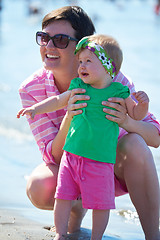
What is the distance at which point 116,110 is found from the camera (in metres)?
3.16

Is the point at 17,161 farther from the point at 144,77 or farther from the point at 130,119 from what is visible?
the point at 144,77

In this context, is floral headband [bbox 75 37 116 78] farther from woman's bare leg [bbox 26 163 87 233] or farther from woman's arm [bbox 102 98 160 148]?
woman's bare leg [bbox 26 163 87 233]

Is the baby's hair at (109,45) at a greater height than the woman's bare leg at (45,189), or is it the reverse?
the baby's hair at (109,45)

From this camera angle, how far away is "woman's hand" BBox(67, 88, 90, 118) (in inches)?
123

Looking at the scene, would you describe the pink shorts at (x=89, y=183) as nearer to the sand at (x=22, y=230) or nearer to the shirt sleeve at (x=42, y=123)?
the sand at (x=22, y=230)

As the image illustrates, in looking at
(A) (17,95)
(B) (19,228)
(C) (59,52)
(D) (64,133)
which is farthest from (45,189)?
(A) (17,95)

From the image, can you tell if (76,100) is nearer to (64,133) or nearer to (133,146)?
(64,133)

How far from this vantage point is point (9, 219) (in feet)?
12.4

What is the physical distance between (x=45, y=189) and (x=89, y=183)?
62 centimetres

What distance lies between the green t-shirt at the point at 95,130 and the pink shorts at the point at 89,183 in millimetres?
48

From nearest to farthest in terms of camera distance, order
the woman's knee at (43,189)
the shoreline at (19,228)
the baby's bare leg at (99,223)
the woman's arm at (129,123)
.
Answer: the baby's bare leg at (99,223) → the woman's arm at (129,123) → the shoreline at (19,228) → the woman's knee at (43,189)

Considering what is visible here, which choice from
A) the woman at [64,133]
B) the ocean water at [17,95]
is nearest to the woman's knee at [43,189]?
the woman at [64,133]

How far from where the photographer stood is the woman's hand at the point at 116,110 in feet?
10.2

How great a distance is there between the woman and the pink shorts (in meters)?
0.29
